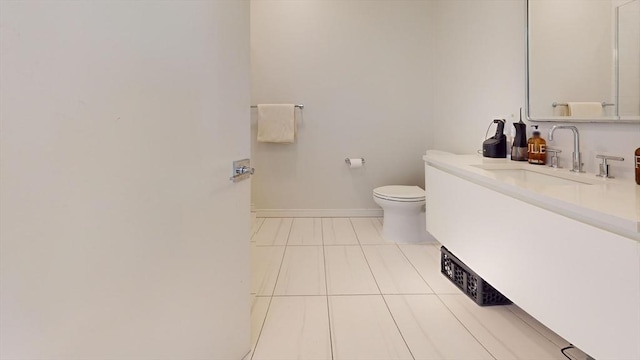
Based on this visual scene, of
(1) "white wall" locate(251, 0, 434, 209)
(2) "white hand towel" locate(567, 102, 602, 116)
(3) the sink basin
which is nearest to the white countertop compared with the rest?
(3) the sink basin

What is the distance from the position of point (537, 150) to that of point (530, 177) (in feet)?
0.74

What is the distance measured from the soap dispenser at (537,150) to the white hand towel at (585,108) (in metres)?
0.20

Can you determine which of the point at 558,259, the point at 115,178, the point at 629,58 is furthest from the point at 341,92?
the point at 115,178

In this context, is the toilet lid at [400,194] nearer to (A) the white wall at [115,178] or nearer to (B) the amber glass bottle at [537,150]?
(B) the amber glass bottle at [537,150]

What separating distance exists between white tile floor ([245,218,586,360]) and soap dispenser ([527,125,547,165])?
0.80 meters

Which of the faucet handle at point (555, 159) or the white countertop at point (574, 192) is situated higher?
the faucet handle at point (555, 159)

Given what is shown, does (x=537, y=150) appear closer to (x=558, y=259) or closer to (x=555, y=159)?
(x=555, y=159)

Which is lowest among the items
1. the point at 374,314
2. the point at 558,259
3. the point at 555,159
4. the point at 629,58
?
the point at 374,314

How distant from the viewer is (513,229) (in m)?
1.25

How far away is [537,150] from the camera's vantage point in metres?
1.81

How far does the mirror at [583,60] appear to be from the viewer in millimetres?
1386

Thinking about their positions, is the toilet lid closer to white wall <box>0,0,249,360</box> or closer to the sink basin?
the sink basin

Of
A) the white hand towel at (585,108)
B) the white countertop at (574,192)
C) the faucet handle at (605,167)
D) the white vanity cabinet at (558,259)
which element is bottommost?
the white vanity cabinet at (558,259)

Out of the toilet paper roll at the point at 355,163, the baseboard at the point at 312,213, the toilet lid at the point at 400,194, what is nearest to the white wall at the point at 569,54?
the toilet lid at the point at 400,194
